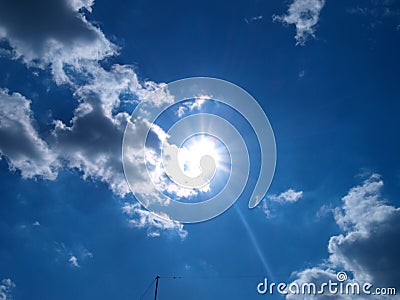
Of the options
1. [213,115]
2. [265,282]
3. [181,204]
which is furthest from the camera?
[265,282]

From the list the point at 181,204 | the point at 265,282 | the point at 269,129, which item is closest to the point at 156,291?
the point at 265,282

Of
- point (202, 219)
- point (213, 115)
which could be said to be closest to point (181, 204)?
point (202, 219)

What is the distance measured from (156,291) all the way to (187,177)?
106ft

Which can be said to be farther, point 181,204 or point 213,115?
point 213,115

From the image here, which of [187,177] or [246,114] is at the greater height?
[246,114]

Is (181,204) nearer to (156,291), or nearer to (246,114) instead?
(246,114)

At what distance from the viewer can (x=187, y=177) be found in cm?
3025

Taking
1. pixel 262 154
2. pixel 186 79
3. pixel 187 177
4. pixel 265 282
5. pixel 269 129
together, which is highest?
pixel 186 79

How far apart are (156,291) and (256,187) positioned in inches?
1325

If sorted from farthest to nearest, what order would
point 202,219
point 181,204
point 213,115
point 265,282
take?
point 265,282, point 213,115, point 181,204, point 202,219

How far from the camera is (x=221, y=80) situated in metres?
34.5

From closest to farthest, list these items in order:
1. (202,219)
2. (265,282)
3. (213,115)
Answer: (202,219)
(213,115)
(265,282)

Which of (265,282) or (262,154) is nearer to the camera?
(262,154)

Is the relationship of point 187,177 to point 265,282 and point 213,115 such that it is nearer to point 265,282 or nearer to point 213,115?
point 213,115
